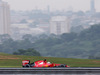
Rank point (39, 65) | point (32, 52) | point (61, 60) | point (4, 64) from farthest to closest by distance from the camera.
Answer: point (32, 52), point (61, 60), point (4, 64), point (39, 65)

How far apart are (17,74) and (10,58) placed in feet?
66.6

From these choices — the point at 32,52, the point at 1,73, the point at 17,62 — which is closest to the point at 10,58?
the point at 17,62

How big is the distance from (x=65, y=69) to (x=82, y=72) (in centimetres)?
174

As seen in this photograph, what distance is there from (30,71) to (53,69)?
232 cm

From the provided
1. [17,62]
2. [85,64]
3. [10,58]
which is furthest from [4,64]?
[85,64]

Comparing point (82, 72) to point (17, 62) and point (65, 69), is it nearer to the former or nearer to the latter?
point (65, 69)

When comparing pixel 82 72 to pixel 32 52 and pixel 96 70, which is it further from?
pixel 32 52

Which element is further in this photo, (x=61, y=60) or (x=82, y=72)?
(x=61, y=60)

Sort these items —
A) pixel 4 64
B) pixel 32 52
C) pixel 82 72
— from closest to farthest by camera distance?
1. pixel 82 72
2. pixel 4 64
3. pixel 32 52

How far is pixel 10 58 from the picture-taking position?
61781 millimetres

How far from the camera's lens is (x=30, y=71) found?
4153 cm

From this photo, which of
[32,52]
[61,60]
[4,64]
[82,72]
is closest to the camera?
[82,72]

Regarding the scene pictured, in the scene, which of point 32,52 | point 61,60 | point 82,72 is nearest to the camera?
point 82,72

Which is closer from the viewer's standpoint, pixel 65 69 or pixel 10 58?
pixel 65 69
